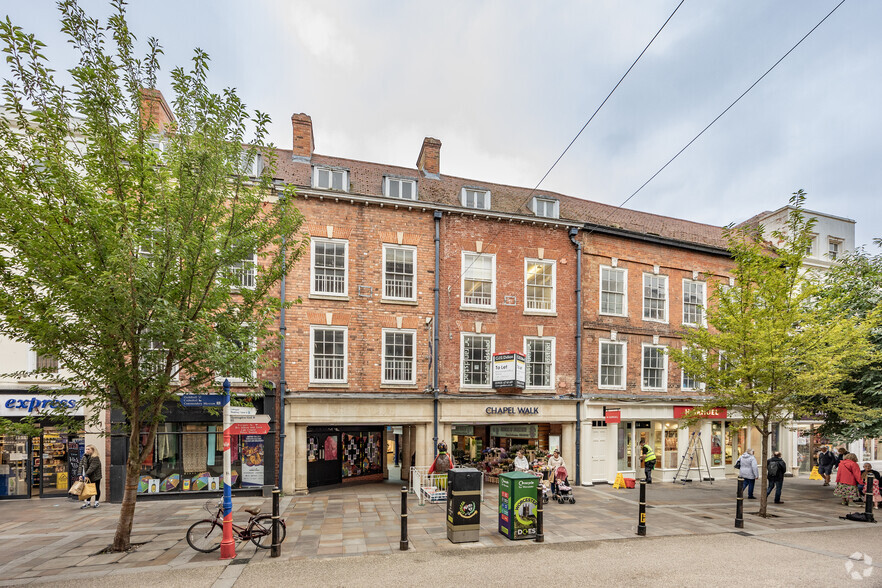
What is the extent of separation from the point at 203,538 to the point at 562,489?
384 inches

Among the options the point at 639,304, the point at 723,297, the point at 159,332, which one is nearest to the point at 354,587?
the point at 159,332

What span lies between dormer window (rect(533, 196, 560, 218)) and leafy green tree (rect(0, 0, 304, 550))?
39.5 ft

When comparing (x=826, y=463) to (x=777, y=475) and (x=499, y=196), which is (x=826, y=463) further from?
(x=499, y=196)

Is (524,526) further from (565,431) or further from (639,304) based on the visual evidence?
(639,304)

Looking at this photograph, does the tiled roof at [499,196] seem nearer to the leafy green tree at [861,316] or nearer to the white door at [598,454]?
the leafy green tree at [861,316]

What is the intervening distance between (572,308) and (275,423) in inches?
460

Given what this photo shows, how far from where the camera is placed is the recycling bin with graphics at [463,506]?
31.8 feet

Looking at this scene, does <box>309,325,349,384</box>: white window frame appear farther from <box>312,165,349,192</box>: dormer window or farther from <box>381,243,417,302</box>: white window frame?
<box>312,165,349,192</box>: dormer window

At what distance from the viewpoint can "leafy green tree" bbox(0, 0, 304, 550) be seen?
25.9 feet

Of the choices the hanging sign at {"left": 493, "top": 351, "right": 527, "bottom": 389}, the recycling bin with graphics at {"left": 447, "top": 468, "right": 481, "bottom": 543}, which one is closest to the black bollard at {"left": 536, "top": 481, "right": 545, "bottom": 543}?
the recycling bin with graphics at {"left": 447, "top": 468, "right": 481, "bottom": 543}

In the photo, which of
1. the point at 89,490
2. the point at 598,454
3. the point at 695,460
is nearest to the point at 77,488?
the point at 89,490

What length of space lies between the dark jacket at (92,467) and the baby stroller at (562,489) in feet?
44.7

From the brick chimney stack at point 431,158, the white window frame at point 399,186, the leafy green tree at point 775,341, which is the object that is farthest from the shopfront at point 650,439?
the brick chimney stack at point 431,158

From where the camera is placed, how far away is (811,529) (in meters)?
11.3
